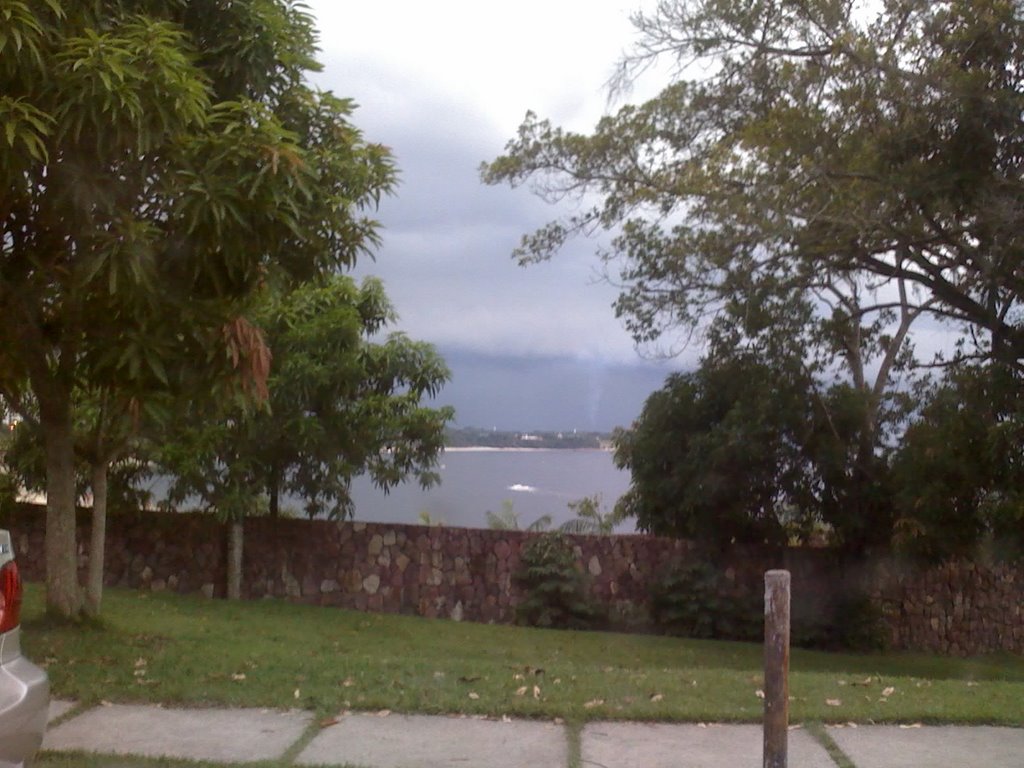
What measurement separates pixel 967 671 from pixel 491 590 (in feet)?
23.0

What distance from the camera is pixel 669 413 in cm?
1922

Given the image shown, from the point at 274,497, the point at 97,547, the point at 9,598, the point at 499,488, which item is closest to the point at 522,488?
the point at 499,488

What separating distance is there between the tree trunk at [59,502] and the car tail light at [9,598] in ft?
17.5

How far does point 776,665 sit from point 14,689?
10.4 feet

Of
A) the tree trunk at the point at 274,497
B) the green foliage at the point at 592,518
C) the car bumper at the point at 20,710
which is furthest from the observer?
the green foliage at the point at 592,518

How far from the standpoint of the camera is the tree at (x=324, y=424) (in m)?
15.8

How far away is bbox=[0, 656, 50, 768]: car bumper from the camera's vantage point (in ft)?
15.2

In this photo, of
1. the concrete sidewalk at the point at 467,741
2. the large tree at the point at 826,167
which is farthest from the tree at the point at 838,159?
the concrete sidewalk at the point at 467,741

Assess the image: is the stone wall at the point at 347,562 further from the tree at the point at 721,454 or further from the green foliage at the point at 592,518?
the green foliage at the point at 592,518

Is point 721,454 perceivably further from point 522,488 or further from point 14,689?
point 14,689

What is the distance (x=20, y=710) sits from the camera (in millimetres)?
4715

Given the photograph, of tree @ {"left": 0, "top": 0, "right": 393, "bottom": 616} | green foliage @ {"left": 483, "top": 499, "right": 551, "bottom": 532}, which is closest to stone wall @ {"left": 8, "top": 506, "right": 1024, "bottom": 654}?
green foliage @ {"left": 483, "top": 499, "right": 551, "bottom": 532}

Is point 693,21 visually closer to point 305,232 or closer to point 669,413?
point 669,413

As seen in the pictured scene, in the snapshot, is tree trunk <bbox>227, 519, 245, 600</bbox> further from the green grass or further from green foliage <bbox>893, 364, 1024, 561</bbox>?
green foliage <bbox>893, 364, 1024, 561</bbox>
